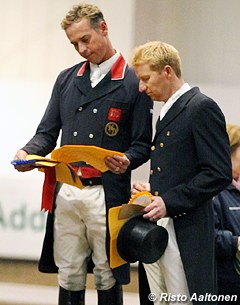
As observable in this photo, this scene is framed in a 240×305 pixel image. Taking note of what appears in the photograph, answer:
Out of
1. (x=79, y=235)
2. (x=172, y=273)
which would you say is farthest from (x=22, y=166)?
(x=172, y=273)

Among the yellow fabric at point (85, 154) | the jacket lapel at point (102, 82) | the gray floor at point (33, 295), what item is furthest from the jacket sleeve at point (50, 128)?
the gray floor at point (33, 295)

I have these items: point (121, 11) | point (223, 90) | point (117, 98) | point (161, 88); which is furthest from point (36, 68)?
point (161, 88)

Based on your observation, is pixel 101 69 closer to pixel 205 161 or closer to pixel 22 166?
pixel 22 166

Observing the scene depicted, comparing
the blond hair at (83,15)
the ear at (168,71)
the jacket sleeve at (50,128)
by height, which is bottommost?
the jacket sleeve at (50,128)

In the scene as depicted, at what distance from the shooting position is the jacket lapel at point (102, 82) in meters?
2.76

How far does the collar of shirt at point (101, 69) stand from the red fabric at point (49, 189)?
40cm

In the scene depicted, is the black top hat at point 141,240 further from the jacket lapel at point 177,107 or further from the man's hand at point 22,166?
the man's hand at point 22,166

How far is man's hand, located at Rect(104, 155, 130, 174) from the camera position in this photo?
2535 millimetres

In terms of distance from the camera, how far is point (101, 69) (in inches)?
110

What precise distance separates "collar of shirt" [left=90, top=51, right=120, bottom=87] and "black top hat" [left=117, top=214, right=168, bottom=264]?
66 cm

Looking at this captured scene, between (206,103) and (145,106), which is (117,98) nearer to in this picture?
(145,106)

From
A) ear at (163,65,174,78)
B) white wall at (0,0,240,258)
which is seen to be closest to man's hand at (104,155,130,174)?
ear at (163,65,174,78)

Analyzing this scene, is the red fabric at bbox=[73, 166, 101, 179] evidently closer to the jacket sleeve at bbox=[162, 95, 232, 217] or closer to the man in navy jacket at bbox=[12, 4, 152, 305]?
the man in navy jacket at bbox=[12, 4, 152, 305]

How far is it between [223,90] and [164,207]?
210 cm
